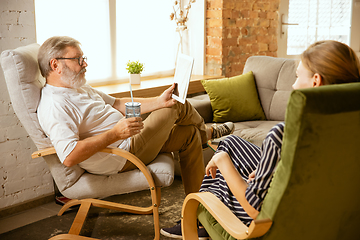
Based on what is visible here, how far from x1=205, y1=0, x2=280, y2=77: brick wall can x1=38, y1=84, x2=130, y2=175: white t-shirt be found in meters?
2.03

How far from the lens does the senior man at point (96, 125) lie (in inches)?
70.0

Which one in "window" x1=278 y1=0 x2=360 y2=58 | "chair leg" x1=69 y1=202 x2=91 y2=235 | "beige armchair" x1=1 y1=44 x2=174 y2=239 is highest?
"window" x1=278 y1=0 x2=360 y2=58

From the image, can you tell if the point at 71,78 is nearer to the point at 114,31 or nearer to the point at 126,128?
the point at 126,128

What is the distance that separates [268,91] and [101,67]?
5.10ft

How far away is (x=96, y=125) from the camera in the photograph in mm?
2035

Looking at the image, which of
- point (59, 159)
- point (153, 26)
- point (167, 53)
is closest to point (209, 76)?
point (167, 53)

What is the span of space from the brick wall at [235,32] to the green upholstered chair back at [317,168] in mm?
2923

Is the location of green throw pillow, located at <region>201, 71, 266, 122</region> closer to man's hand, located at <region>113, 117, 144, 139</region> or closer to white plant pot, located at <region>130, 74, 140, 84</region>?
white plant pot, located at <region>130, 74, 140, 84</region>

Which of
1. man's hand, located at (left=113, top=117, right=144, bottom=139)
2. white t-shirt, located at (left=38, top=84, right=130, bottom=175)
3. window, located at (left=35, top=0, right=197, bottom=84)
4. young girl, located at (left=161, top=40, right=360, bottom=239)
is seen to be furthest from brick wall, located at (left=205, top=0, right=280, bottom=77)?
young girl, located at (left=161, top=40, right=360, bottom=239)

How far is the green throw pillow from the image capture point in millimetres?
3000

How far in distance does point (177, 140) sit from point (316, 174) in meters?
1.26

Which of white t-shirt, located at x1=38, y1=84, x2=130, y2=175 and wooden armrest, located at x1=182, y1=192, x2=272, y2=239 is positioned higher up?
white t-shirt, located at x1=38, y1=84, x2=130, y2=175

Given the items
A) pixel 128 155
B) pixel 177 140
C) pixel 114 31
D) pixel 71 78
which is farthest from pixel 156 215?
pixel 114 31

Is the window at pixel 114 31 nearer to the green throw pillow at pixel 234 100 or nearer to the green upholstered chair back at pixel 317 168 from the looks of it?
the green throw pillow at pixel 234 100
